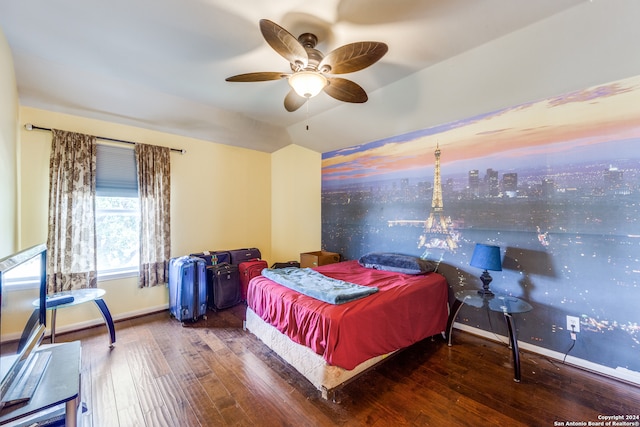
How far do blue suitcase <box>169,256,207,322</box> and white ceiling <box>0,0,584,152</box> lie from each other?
6.75ft

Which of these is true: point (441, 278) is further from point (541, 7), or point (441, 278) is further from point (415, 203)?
point (541, 7)

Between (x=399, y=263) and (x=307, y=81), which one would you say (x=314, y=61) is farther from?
(x=399, y=263)

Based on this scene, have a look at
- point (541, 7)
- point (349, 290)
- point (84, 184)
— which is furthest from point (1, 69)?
point (541, 7)

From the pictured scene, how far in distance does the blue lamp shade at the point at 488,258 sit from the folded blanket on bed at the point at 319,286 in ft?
3.54

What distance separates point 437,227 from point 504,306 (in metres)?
1.12

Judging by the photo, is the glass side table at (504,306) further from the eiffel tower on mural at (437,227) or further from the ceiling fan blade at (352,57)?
the ceiling fan blade at (352,57)

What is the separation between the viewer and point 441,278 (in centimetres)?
292

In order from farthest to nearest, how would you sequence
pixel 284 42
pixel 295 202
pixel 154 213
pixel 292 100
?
1. pixel 295 202
2. pixel 154 213
3. pixel 292 100
4. pixel 284 42

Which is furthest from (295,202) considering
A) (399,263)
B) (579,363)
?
(579,363)

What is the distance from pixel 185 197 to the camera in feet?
13.0

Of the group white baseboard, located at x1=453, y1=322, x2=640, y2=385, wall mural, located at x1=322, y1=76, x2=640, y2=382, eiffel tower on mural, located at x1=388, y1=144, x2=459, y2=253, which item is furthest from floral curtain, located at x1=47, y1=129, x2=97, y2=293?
white baseboard, located at x1=453, y1=322, x2=640, y2=385

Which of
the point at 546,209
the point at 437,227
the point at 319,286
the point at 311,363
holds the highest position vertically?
the point at 546,209

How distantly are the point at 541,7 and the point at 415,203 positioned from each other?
82.3 inches

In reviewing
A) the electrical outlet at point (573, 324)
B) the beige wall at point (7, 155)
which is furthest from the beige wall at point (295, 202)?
the beige wall at point (7, 155)
